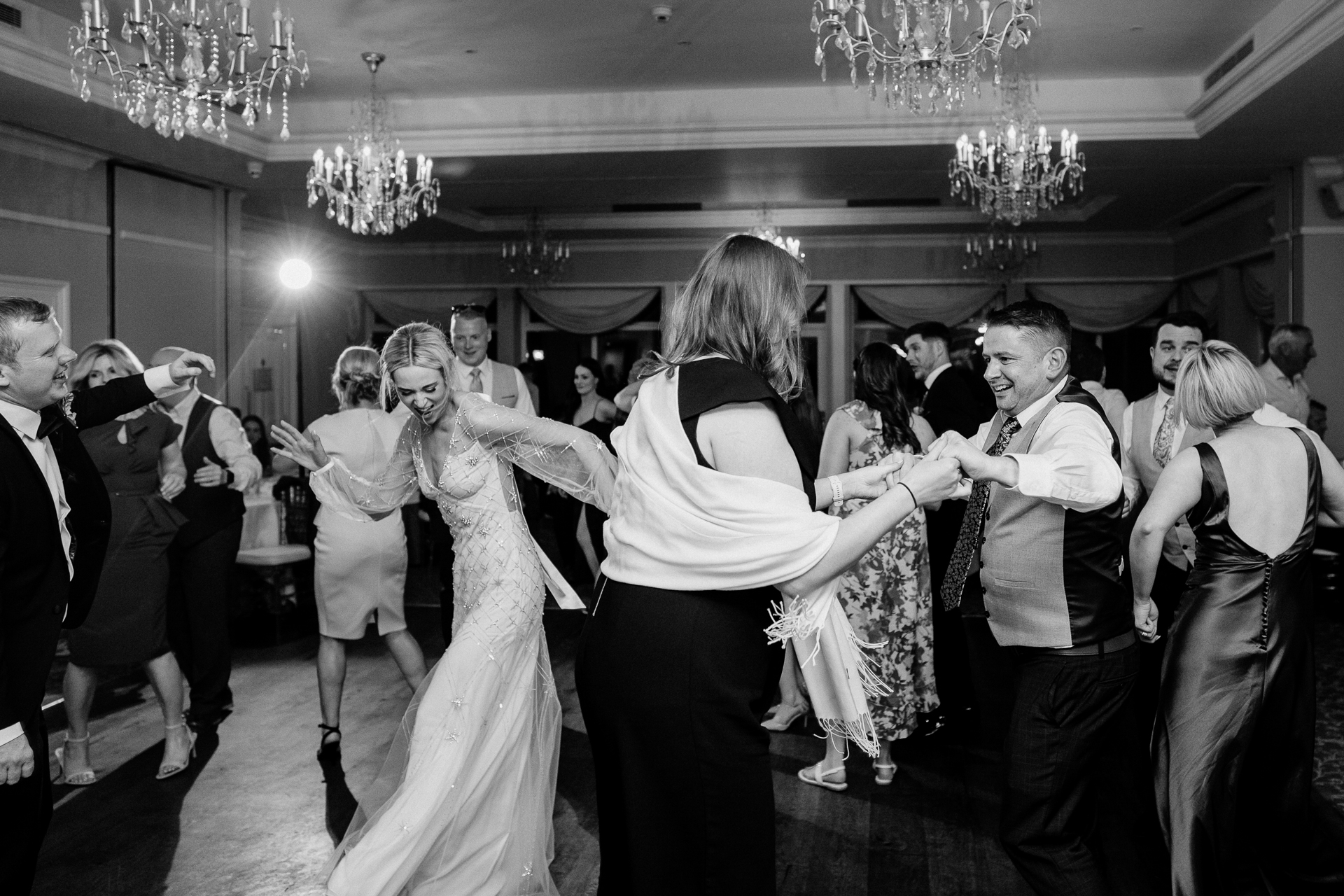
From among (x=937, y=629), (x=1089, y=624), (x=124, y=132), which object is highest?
(x=124, y=132)

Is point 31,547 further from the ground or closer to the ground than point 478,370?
closer to the ground

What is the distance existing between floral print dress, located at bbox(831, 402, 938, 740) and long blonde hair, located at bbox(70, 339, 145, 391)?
103 inches

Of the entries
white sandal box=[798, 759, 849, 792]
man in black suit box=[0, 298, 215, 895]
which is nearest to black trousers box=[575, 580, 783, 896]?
man in black suit box=[0, 298, 215, 895]

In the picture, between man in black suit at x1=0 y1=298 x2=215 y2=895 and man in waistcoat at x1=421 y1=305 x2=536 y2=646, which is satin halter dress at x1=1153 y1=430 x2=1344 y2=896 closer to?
man in black suit at x1=0 y1=298 x2=215 y2=895

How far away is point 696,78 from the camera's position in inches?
276

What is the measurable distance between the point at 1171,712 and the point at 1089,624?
501mm

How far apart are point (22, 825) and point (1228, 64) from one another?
274 inches

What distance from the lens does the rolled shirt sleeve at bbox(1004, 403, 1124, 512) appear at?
1995 mm

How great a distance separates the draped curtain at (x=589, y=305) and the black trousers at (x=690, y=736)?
11.4m

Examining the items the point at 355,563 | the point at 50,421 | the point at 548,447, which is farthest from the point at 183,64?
the point at 548,447

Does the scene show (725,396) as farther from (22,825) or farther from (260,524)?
(260,524)

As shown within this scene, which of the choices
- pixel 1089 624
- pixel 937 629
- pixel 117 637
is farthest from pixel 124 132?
pixel 1089 624

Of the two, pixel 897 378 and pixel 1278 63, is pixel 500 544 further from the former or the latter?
pixel 1278 63

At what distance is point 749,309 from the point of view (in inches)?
68.9
